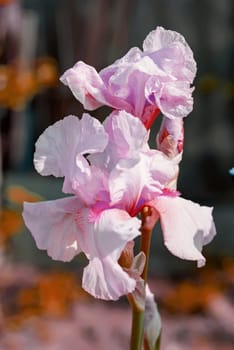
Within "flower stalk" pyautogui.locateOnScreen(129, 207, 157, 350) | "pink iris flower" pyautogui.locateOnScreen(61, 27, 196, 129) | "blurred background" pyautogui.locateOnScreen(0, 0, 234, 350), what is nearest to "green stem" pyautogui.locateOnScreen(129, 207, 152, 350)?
"flower stalk" pyautogui.locateOnScreen(129, 207, 157, 350)

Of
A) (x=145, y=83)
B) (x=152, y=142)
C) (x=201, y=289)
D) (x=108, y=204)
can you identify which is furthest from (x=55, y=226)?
(x=152, y=142)

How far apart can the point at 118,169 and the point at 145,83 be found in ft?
0.33

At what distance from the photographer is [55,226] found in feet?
2.97

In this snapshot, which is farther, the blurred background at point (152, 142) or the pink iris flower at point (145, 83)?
the blurred background at point (152, 142)

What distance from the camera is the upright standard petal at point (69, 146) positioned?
0.88m

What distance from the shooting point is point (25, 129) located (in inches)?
214

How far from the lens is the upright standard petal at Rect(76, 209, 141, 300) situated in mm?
837

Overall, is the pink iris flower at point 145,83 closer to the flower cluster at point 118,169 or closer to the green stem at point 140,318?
the flower cluster at point 118,169

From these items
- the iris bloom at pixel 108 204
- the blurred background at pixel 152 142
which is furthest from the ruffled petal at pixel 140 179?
the blurred background at pixel 152 142

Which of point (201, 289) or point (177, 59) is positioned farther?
point (201, 289)

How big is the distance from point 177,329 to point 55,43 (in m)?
2.40

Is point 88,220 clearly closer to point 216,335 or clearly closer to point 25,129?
point 216,335

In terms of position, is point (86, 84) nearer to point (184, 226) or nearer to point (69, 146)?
point (69, 146)

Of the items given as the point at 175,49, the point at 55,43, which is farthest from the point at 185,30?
the point at 175,49
